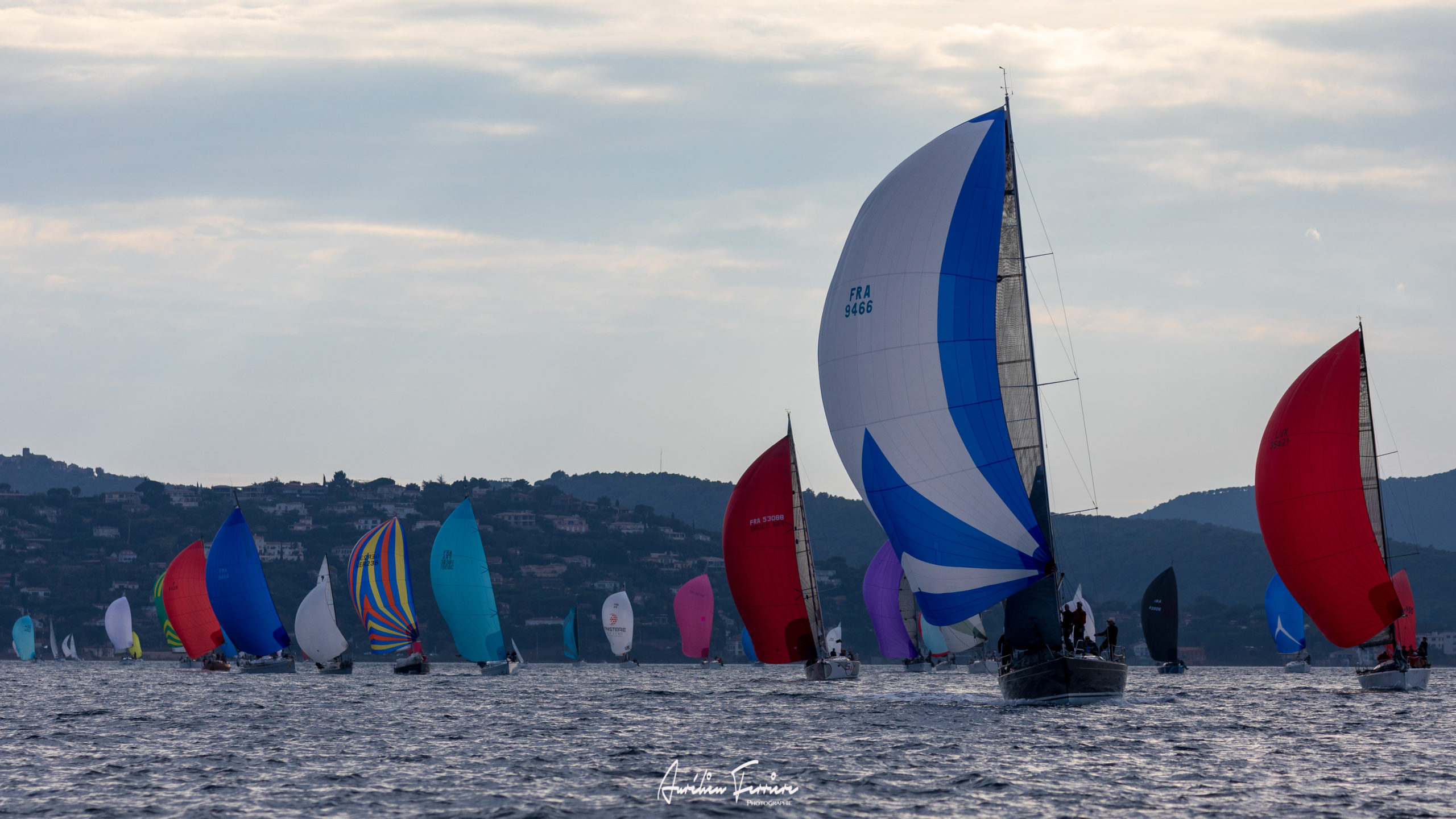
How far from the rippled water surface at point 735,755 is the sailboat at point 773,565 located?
3169mm

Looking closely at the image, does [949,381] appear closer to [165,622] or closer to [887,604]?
[887,604]

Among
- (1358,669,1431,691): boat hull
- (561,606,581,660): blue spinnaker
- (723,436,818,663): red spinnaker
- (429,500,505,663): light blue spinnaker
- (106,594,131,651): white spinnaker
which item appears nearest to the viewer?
(1358,669,1431,691): boat hull

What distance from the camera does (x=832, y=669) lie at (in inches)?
1946

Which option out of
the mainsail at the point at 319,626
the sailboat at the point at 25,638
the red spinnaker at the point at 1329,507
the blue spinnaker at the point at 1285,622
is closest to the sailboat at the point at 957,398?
the red spinnaker at the point at 1329,507

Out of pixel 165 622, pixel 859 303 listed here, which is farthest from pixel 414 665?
pixel 165 622

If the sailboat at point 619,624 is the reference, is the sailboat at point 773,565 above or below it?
above

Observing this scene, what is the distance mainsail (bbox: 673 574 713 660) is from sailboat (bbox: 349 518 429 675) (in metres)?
37.2

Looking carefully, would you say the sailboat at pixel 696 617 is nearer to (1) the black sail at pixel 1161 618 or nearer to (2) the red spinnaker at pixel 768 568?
(1) the black sail at pixel 1161 618

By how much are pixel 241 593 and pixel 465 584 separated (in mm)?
9467

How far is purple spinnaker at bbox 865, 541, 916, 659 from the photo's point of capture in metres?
75.9

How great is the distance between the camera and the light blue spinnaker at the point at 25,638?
120 metres

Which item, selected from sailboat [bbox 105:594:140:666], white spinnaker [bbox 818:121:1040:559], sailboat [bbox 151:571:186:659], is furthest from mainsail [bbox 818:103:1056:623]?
sailboat [bbox 105:594:140:666]

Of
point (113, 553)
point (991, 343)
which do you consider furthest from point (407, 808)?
point (113, 553)

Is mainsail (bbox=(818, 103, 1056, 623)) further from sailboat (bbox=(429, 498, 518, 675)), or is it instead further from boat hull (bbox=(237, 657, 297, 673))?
boat hull (bbox=(237, 657, 297, 673))
